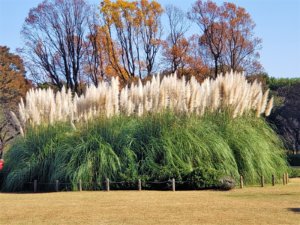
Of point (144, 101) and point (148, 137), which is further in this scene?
point (144, 101)

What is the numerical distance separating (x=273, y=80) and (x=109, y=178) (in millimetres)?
34275

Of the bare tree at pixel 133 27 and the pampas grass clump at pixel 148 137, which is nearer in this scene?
the pampas grass clump at pixel 148 137

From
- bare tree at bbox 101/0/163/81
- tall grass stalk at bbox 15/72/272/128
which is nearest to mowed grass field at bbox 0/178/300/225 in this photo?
tall grass stalk at bbox 15/72/272/128

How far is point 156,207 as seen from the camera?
9336mm

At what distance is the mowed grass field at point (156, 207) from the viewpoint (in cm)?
814

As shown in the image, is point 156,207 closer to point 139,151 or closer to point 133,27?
point 139,151

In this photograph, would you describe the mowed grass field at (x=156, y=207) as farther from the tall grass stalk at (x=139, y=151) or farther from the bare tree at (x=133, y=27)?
the bare tree at (x=133, y=27)

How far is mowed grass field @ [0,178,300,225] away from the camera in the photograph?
814 cm

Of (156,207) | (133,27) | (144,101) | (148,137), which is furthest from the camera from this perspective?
(133,27)

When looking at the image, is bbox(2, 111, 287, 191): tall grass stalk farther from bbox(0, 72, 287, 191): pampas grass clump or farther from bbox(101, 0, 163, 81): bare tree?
bbox(101, 0, 163, 81): bare tree

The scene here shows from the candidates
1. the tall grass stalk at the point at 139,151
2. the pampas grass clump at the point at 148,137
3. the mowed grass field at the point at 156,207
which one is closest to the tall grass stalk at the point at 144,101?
the pampas grass clump at the point at 148,137

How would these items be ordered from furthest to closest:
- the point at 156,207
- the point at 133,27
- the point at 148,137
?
the point at 133,27 < the point at 148,137 < the point at 156,207

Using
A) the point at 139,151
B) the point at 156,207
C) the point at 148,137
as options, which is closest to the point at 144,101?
the point at 148,137

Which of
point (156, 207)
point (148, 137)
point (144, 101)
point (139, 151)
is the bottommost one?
point (156, 207)
